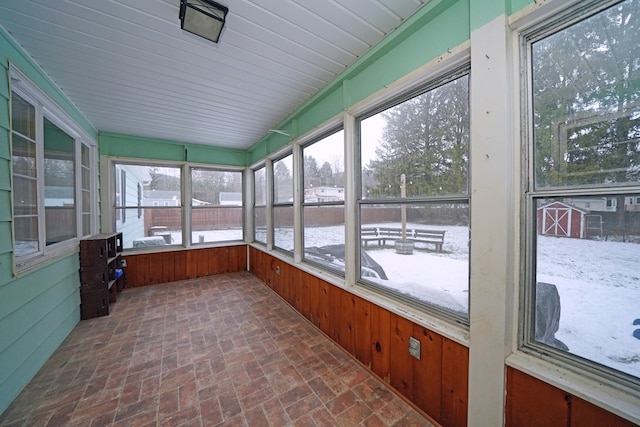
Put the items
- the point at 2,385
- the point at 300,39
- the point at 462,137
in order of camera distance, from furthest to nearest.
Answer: the point at 300,39
the point at 2,385
the point at 462,137

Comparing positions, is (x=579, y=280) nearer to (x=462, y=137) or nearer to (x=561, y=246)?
(x=561, y=246)

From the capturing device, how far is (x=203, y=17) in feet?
4.90

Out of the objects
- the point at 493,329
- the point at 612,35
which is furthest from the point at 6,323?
the point at 612,35

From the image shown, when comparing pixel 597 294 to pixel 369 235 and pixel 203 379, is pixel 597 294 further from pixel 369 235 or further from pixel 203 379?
pixel 203 379

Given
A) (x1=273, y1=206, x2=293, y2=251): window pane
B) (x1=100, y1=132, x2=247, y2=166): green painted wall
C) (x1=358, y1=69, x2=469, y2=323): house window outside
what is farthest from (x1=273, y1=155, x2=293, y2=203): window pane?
(x1=358, y1=69, x2=469, y2=323): house window outside

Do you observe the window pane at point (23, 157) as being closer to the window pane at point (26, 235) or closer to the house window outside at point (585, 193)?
the window pane at point (26, 235)

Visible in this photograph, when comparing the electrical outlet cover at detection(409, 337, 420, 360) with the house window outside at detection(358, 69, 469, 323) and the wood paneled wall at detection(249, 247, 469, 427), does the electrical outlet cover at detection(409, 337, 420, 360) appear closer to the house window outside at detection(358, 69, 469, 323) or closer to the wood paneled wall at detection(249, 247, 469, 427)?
the wood paneled wall at detection(249, 247, 469, 427)

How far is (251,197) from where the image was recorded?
17.0ft

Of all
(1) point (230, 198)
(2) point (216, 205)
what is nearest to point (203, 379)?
(2) point (216, 205)

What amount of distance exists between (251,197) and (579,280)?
5.02 m

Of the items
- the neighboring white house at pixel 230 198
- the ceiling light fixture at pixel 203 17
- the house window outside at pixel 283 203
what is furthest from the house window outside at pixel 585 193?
the neighboring white house at pixel 230 198

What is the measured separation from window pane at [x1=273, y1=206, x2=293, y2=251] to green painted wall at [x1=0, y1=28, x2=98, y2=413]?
103 inches

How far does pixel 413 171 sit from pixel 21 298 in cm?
327

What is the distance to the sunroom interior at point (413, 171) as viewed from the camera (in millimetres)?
1015
